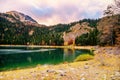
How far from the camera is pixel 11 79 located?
15977mm

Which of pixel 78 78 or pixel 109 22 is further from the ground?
pixel 109 22

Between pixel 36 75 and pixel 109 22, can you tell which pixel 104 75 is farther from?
pixel 109 22

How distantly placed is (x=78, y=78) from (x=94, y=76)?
4.76ft

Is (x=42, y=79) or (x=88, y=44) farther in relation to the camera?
(x=88, y=44)

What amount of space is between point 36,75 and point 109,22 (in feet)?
177

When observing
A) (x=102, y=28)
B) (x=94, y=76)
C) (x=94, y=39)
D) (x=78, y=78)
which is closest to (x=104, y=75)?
(x=94, y=76)

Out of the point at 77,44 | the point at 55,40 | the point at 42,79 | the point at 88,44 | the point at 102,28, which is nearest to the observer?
the point at 42,79

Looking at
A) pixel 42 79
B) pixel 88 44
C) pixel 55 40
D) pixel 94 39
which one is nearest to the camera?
pixel 42 79

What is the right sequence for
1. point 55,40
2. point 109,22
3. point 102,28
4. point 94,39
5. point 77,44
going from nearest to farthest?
1. point 109,22
2. point 102,28
3. point 94,39
4. point 77,44
5. point 55,40

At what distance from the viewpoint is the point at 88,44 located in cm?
14562

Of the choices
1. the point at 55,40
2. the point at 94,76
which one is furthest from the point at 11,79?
the point at 55,40

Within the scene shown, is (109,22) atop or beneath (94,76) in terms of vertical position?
atop

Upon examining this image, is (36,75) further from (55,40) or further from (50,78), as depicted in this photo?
(55,40)

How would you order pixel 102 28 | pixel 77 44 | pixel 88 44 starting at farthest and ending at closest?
1. pixel 77 44
2. pixel 88 44
3. pixel 102 28
